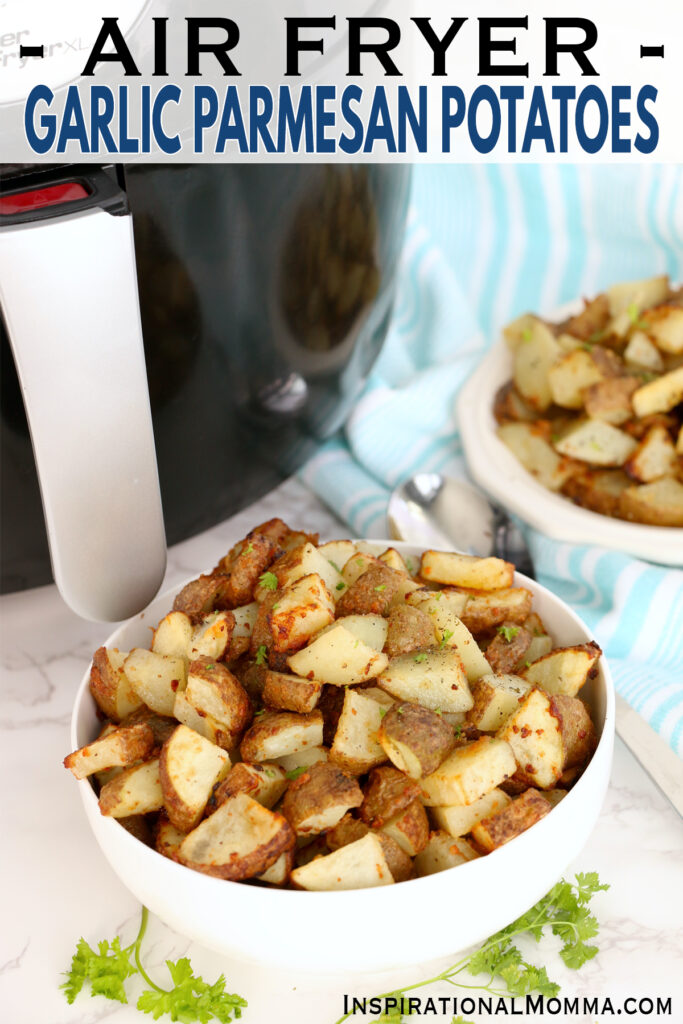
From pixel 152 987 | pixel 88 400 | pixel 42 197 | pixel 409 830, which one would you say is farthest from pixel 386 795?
pixel 42 197

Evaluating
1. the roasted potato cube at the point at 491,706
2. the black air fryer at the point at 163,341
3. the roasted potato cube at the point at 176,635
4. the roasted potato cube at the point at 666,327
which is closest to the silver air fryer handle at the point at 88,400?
the black air fryer at the point at 163,341

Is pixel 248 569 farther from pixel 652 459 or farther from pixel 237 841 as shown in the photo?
pixel 652 459

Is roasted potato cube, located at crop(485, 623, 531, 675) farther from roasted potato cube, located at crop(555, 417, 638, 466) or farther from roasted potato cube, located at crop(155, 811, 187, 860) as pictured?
roasted potato cube, located at crop(555, 417, 638, 466)

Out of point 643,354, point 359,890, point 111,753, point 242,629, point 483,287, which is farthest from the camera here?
point 483,287

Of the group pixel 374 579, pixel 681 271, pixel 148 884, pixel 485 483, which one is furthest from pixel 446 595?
pixel 681 271

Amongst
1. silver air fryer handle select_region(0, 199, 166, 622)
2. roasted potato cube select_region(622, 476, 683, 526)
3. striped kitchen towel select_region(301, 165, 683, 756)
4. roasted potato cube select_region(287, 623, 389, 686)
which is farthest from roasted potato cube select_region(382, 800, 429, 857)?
roasted potato cube select_region(622, 476, 683, 526)

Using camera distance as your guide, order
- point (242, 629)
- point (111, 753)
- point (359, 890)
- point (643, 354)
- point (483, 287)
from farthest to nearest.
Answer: point (483, 287) < point (643, 354) < point (242, 629) < point (111, 753) < point (359, 890)

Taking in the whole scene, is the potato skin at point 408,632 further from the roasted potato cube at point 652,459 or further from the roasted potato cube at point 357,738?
the roasted potato cube at point 652,459
